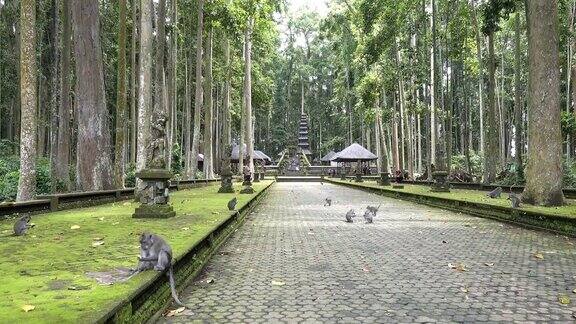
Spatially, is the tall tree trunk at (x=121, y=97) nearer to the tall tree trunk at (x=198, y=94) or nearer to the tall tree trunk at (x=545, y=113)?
the tall tree trunk at (x=198, y=94)

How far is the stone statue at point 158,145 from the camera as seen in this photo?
32.5ft

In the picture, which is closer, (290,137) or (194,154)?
(194,154)

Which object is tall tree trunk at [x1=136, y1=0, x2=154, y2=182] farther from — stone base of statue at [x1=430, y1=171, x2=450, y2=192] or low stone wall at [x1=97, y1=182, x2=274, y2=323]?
stone base of statue at [x1=430, y1=171, x2=450, y2=192]

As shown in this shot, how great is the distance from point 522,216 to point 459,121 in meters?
41.5

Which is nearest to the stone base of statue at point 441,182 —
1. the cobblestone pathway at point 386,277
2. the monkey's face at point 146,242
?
the cobblestone pathway at point 386,277

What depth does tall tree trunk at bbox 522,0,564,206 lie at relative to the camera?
1063 centimetres

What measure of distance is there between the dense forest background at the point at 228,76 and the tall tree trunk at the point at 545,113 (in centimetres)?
3

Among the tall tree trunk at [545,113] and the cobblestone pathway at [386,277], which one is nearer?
the cobblestone pathway at [386,277]

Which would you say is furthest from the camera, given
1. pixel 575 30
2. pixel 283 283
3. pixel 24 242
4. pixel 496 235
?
pixel 575 30

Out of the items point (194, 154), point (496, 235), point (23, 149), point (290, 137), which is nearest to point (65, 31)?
point (23, 149)

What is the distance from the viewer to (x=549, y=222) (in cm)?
884

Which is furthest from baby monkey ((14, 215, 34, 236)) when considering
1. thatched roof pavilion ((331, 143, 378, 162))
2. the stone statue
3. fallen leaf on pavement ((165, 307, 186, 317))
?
thatched roof pavilion ((331, 143, 378, 162))

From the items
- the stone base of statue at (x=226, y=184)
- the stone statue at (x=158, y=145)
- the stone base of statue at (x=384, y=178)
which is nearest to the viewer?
the stone statue at (x=158, y=145)

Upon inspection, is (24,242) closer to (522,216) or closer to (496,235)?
(496,235)
